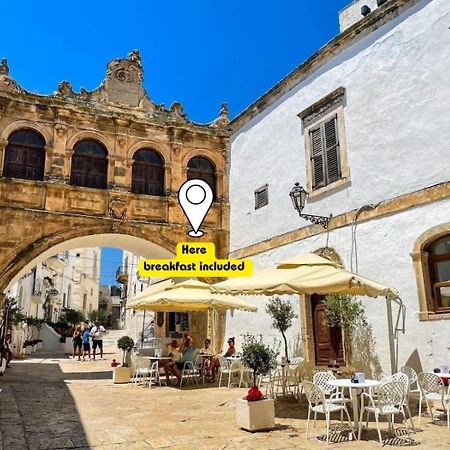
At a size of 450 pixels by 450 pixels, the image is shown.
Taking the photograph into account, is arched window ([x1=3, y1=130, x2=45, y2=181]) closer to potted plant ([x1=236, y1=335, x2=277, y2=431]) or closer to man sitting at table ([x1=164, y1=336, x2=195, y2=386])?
man sitting at table ([x1=164, y1=336, x2=195, y2=386])

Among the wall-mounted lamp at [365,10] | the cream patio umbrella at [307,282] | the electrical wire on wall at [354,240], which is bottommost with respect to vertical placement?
the cream patio umbrella at [307,282]

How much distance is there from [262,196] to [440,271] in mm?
6205

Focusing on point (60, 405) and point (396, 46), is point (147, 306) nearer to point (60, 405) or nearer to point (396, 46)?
point (60, 405)

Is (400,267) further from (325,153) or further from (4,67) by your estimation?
(4,67)

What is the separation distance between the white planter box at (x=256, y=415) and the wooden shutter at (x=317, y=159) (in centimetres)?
Result: 639

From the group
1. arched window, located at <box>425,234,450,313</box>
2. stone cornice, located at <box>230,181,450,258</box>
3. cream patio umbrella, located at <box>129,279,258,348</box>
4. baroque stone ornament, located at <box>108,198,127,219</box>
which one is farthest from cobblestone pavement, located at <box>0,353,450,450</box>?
baroque stone ornament, located at <box>108,198,127,219</box>

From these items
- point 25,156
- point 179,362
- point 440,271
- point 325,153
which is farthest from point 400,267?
point 25,156

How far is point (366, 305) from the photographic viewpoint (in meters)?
9.37

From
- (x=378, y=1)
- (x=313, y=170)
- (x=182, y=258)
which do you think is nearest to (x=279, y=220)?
(x=313, y=170)

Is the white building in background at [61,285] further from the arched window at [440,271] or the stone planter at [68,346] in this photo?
the arched window at [440,271]

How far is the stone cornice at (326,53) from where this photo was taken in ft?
32.3

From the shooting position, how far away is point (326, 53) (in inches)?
453

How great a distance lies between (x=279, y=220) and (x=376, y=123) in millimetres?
3866

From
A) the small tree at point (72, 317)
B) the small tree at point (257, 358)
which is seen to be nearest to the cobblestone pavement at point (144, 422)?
the small tree at point (257, 358)
